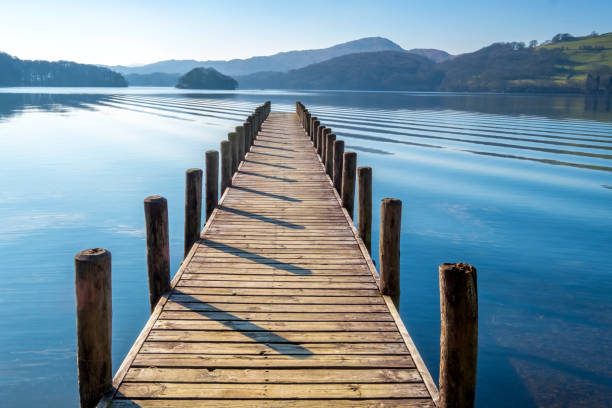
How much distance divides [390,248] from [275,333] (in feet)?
6.43

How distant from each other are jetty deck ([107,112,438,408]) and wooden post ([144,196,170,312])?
0.19m

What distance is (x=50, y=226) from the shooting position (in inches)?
650

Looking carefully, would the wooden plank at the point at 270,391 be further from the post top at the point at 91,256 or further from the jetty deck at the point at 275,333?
the post top at the point at 91,256

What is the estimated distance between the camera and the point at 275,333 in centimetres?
491

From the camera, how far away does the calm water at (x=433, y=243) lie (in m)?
7.97

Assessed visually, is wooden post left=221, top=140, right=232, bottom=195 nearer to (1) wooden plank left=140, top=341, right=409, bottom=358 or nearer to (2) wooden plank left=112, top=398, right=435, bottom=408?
(1) wooden plank left=140, top=341, right=409, bottom=358

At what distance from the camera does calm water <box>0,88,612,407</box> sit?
7.97 metres

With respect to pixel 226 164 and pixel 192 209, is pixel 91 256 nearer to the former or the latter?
pixel 192 209

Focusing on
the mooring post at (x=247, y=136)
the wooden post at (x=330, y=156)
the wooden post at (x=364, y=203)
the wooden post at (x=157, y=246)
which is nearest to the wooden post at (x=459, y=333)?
the wooden post at (x=157, y=246)

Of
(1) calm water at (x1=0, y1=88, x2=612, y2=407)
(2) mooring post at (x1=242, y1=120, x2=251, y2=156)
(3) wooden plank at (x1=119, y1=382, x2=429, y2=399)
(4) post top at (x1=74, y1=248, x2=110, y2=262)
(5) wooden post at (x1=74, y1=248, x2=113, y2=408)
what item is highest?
(2) mooring post at (x1=242, y1=120, x2=251, y2=156)

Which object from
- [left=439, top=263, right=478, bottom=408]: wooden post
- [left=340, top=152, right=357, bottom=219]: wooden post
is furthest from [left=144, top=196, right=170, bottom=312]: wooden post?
[left=340, top=152, right=357, bottom=219]: wooden post

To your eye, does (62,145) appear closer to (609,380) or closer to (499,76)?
(609,380)

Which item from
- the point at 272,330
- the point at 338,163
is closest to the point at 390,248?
the point at 272,330

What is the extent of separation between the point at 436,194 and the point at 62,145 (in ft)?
91.1
